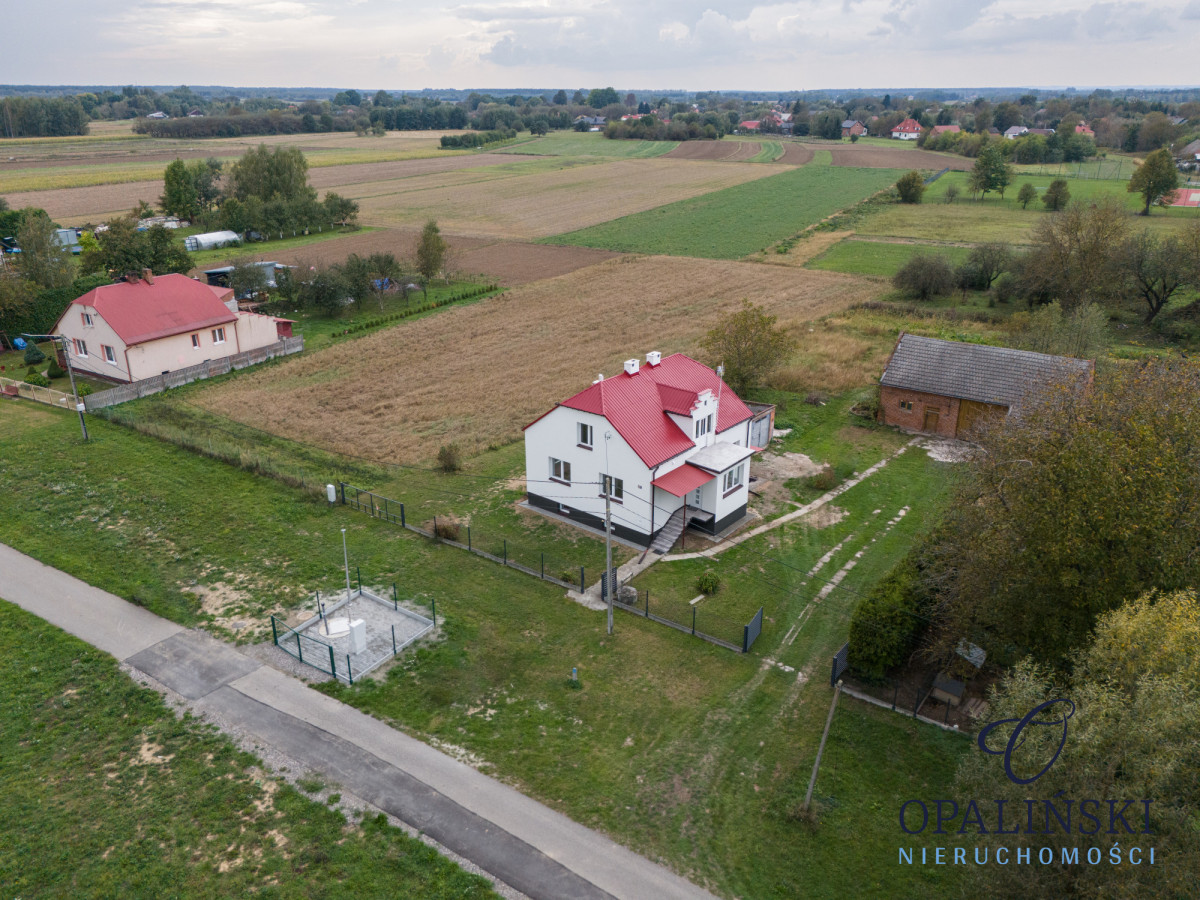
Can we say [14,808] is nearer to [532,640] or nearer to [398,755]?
[398,755]

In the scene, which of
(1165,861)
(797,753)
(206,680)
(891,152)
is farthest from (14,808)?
(891,152)

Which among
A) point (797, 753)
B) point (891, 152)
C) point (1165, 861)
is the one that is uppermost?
point (891, 152)

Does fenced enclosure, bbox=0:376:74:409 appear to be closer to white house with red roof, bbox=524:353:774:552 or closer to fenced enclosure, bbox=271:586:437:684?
fenced enclosure, bbox=271:586:437:684

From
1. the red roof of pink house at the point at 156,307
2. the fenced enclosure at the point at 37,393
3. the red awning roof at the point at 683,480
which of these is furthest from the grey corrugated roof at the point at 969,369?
the fenced enclosure at the point at 37,393

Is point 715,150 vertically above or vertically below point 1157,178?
above

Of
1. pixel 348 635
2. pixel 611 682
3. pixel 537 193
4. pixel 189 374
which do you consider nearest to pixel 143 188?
pixel 537 193

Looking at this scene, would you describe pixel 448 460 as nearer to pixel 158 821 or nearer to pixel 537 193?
pixel 158 821
